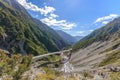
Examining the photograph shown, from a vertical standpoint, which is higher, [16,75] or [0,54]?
[0,54]

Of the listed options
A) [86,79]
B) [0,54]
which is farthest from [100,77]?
[0,54]

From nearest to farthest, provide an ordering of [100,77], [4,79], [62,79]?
[4,79], [62,79], [100,77]

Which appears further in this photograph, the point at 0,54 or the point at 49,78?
the point at 49,78

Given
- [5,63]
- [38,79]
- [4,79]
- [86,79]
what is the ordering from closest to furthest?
[5,63] → [4,79] → [38,79] → [86,79]

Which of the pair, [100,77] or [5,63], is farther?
[100,77]

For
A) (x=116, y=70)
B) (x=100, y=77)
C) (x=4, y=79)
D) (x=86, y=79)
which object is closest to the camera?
(x=4, y=79)

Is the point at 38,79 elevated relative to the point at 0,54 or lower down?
lower down

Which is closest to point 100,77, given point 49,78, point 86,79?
point 86,79

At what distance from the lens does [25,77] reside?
6097 centimetres

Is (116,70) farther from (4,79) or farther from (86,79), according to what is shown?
(4,79)

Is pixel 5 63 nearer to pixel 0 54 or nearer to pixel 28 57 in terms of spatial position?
pixel 0 54

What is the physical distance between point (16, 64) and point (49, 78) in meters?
27.3

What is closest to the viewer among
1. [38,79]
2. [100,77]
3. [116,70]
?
[38,79]

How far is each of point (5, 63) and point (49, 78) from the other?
101ft
